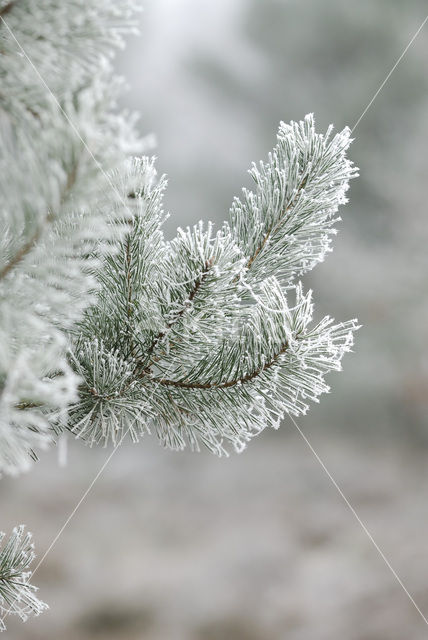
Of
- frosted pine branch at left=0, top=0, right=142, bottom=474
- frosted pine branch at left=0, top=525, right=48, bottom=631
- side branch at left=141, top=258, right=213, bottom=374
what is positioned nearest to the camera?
frosted pine branch at left=0, top=0, right=142, bottom=474

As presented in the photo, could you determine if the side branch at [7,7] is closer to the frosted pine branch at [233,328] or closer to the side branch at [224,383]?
the frosted pine branch at [233,328]

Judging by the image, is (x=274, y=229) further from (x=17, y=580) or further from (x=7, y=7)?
(x=17, y=580)

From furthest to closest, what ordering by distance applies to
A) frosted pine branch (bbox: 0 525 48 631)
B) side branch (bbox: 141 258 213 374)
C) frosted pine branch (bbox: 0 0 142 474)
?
frosted pine branch (bbox: 0 525 48 631) → side branch (bbox: 141 258 213 374) → frosted pine branch (bbox: 0 0 142 474)

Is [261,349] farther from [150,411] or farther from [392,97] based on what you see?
[392,97]

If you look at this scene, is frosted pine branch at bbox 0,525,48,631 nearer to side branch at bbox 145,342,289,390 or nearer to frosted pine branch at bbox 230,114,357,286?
side branch at bbox 145,342,289,390

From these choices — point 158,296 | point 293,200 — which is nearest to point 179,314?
point 158,296

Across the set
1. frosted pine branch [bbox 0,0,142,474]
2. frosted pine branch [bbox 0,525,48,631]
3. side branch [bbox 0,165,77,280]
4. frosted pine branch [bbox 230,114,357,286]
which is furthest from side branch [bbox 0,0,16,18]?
frosted pine branch [bbox 0,525,48,631]

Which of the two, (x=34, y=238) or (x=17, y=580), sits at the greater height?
(x=34, y=238)
